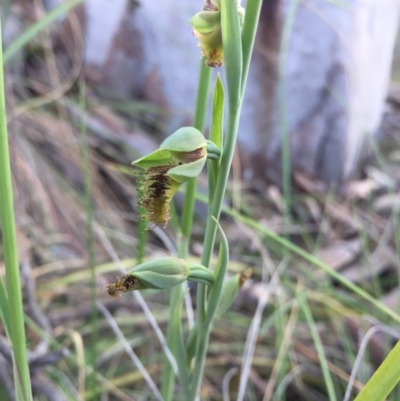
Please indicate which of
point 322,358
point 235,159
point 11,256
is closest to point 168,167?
point 11,256

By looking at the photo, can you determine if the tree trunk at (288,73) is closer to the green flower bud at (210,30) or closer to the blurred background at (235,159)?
the blurred background at (235,159)

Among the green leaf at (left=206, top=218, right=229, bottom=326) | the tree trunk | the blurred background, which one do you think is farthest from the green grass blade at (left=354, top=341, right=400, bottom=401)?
the tree trunk

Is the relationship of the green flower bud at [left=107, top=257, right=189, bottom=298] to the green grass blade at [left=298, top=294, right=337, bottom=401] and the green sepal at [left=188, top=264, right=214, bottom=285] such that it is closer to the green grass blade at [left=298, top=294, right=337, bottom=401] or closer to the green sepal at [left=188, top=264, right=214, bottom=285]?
the green sepal at [left=188, top=264, right=214, bottom=285]

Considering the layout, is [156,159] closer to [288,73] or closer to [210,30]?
[210,30]

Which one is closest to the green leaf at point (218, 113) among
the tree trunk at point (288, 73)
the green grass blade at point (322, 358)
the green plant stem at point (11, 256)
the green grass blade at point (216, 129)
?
the green grass blade at point (216, 129)

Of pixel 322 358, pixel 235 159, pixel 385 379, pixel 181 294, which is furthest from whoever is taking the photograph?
pixel 235 159

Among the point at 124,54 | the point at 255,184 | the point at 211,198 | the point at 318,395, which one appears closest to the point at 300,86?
the point at 255,184
